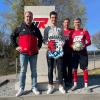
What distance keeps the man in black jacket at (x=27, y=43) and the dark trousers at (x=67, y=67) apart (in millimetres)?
1084

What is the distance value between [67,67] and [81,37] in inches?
44.5

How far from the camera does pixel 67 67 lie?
422 inches

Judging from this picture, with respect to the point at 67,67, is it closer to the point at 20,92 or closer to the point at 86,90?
the point at 86,90

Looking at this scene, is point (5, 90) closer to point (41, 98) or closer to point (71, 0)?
point (41, 98)

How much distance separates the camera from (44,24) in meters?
10.7

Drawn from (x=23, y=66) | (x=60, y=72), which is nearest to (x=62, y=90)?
(x=60, y=72)

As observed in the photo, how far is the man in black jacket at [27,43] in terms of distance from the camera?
948cm

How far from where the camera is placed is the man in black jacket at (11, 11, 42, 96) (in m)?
9.48

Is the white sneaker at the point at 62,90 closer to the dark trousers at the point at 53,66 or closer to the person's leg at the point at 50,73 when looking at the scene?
the dark trousers at the point at 53,66

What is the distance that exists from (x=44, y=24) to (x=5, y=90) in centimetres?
216

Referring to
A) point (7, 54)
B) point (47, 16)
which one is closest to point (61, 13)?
point (7, 54)

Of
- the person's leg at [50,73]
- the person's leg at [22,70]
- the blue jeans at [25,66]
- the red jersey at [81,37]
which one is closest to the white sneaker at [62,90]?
the person's leg at [50,73]

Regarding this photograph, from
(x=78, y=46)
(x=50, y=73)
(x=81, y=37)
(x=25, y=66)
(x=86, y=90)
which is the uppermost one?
(x=81, y=37)

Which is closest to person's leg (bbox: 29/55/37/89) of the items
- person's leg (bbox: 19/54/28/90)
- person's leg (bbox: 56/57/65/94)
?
person's leg (bbox: 19/54/28/90)
